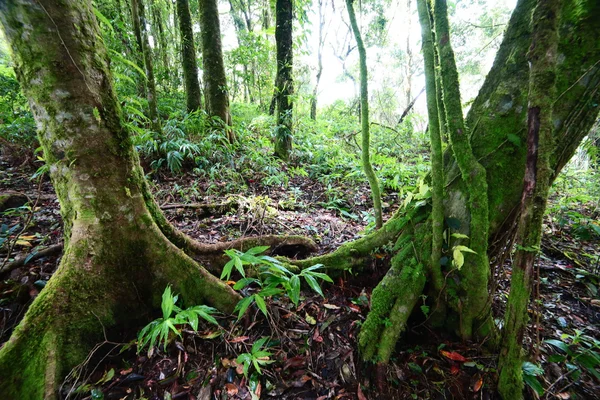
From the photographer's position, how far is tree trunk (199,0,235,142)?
6004mm

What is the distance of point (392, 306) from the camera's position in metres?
2.14

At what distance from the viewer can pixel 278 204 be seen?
456 cm

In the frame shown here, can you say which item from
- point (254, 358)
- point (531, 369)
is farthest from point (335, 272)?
point (531, 369)

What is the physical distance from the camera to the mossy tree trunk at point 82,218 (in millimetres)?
1686

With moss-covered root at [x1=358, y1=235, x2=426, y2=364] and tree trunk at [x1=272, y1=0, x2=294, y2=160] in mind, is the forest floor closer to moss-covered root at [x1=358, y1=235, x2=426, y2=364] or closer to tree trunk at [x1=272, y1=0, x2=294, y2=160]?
moss-covered root at [x1=358, y1=235, x2=426, y2=364]

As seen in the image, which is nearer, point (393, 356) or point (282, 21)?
point (393, 356)

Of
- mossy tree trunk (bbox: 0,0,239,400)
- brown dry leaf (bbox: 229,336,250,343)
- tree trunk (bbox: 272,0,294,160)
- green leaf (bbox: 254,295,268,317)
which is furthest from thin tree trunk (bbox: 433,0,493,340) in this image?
tree trunk (bbox: 272,0,294,160)

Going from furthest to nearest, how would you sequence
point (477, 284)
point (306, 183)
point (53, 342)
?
point (306, 183), point (477, 284), point (53, 342)

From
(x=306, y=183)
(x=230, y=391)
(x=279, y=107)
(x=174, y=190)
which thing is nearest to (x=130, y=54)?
(x=279, y=107)

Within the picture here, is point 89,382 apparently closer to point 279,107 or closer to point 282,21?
point 279,107

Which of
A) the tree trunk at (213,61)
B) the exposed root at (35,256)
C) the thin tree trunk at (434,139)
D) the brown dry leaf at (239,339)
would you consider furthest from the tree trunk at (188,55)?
the brown dry leaf at (239,339)

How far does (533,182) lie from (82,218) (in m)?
2.93

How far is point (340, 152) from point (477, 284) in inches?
219

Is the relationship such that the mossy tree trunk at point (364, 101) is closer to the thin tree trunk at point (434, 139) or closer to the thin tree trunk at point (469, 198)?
the thin tree trunk at point (434, 139)
